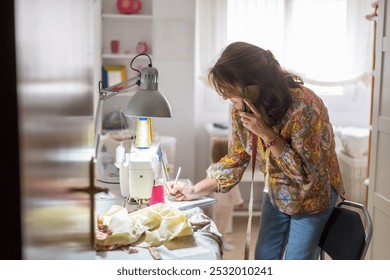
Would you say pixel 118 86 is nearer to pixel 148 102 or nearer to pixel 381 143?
pixel 148 102

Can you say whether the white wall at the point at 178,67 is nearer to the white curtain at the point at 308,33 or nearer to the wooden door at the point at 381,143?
the white curtain at the point at 308,33

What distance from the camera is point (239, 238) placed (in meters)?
2.61

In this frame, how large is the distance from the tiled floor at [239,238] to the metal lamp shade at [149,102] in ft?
3.31

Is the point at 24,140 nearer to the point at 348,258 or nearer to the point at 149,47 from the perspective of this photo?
the point at 348,258

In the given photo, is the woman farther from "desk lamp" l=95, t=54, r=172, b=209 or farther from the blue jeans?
"desk lamp" l=95, t=54, r=172, b=209

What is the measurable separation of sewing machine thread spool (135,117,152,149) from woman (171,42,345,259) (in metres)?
0.38

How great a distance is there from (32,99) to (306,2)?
2059mm

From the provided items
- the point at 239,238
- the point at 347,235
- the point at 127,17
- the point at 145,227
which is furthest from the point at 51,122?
the point at 239,238

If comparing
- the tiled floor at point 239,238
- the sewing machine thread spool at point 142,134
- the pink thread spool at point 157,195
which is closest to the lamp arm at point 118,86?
the sewing machine thread spool at point 142,134

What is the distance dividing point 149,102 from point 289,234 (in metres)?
0.53

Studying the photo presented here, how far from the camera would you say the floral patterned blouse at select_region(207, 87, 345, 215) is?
130cm

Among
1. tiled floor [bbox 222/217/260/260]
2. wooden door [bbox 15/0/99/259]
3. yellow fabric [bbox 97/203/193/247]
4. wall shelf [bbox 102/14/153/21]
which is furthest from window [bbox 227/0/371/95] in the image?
wooden door [bbox 15/0/99/259]
